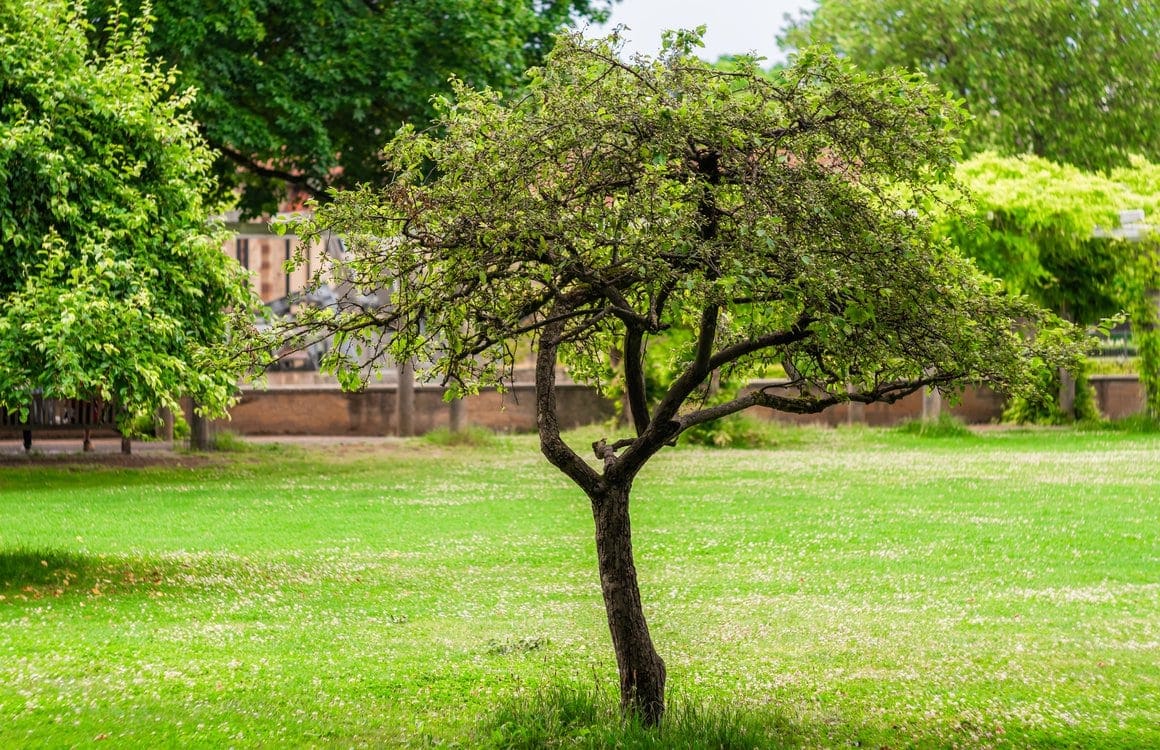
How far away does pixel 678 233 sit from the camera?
21.3 feet

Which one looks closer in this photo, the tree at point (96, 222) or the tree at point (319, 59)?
the tree at point (96, 222)

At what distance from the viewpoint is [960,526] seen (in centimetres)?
1647

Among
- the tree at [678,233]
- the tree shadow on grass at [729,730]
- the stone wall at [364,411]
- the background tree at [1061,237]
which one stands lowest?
the tree shadow on grass at [729,730]

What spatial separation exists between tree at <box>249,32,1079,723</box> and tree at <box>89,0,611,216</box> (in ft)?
51.7

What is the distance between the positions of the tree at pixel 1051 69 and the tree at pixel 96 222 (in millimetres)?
27613

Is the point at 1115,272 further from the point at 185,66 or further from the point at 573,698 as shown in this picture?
the point at 573,698

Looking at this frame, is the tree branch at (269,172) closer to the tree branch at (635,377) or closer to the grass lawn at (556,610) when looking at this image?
the grass lawn at (556,610)

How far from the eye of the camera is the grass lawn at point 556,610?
326 inches

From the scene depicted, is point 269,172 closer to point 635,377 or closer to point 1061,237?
point 1061,237

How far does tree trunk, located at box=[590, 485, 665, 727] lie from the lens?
25.4 feet

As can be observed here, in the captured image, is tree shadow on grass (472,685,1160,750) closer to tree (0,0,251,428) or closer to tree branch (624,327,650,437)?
tree branch (624,327,650,437)

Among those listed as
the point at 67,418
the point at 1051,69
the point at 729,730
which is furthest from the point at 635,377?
the point at 1051,69

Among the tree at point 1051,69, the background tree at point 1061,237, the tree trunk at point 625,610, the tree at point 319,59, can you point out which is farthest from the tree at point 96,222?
the tree at point 1051,69

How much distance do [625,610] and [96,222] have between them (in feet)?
35.1
